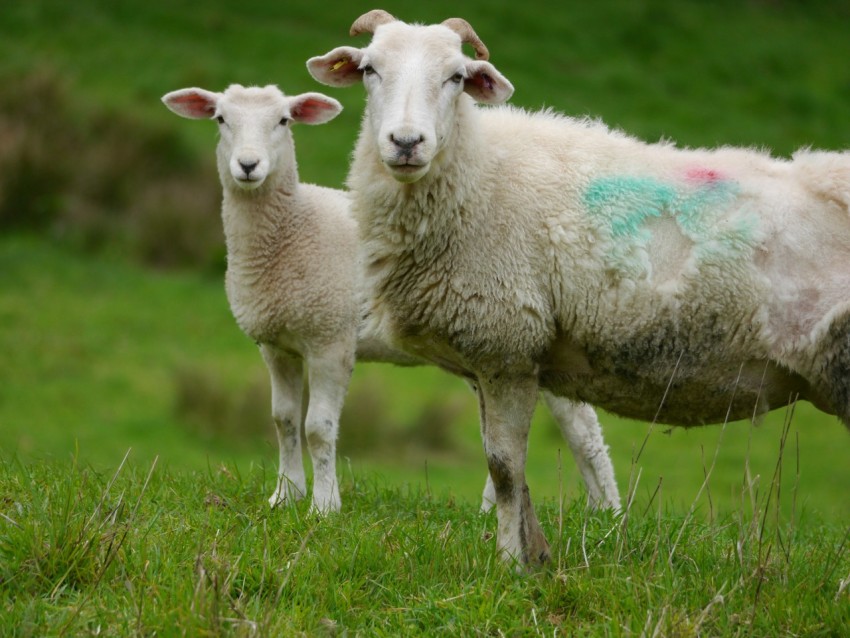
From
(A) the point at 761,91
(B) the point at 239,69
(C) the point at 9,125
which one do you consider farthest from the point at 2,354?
(A) the point at 761,91

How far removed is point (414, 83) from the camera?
15.7 ft

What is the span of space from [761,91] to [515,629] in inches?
864

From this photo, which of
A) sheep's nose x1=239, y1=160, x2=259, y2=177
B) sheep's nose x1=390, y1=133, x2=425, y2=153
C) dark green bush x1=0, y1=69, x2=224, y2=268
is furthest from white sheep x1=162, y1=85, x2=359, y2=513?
dark green bush x1=0, y1=69, x2=224, y2=268

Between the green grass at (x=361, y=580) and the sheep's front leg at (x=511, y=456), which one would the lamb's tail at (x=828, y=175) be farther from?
the sheep's front leg at (x=511, y=456)

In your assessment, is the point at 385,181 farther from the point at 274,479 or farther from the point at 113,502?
the point at 274,479

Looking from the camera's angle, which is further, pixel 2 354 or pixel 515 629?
pixel 2 354

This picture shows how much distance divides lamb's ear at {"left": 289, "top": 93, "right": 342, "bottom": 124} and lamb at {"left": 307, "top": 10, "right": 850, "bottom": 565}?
2.16 m

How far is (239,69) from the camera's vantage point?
20938mm

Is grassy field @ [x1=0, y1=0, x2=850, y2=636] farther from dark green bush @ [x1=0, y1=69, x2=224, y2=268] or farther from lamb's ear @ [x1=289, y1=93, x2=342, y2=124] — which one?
lamb's ear @ [x1=289, y1=93, x2=342, y2=124]

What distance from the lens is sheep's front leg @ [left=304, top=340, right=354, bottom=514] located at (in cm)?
670

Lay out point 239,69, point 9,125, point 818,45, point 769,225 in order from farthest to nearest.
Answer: point 818,45
point 239,69
point 9,125
point 769,225

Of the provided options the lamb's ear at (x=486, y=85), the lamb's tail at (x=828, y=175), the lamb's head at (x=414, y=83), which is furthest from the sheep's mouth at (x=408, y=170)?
the lamb's tail at (x=828, y=175)

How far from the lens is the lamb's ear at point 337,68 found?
210 inches

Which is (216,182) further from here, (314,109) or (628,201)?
(628,201)
